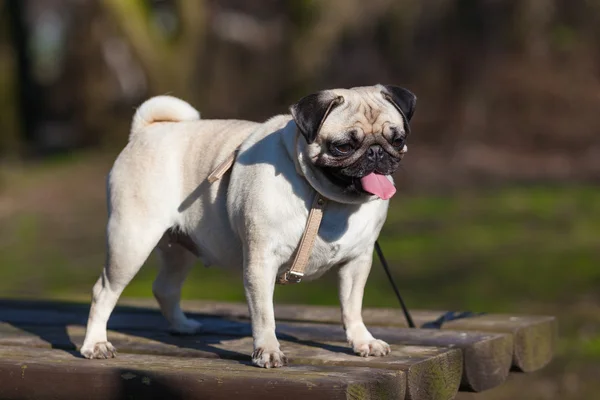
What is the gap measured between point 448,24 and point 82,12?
8305 mm

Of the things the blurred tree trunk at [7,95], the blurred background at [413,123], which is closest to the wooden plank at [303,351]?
the blurred background at [413,123]

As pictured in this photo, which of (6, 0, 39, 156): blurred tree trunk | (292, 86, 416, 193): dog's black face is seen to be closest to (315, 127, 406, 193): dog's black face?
(292, 86, 416, 193): dog's black face

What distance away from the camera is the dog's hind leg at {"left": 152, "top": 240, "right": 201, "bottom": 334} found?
5.55 metres

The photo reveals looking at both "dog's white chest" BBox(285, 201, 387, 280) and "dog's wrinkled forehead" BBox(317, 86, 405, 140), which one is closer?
"dog's wrinkled forehead" BBox(317, 86, 405, 140)

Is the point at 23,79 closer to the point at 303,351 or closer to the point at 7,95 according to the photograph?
the point at 7,95

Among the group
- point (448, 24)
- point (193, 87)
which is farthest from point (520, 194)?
point (193, 87)

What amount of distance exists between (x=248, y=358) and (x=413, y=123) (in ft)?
42.1

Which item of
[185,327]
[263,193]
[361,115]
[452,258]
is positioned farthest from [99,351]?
[452,258]

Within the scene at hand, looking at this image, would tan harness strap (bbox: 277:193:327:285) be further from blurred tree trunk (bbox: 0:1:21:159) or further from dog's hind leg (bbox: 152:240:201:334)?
blurred tree trunk (bbox: 0:1:21:159)

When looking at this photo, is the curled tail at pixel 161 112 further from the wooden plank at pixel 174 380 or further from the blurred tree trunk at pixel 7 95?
the blurred tree trunk at pixel 7 95

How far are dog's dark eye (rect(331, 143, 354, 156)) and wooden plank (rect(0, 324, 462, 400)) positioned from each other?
875 mm

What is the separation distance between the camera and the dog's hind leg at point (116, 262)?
4.86 meters

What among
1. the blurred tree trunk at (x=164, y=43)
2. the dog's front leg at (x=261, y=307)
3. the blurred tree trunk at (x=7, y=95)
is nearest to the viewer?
the dog's front leg at (x=261, y=307)

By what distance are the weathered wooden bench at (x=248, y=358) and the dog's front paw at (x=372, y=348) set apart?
0.07m
